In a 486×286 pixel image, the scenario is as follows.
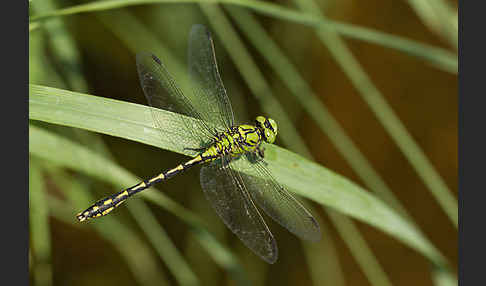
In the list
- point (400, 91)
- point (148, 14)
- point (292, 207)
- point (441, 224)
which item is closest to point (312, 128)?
point (400, 91)

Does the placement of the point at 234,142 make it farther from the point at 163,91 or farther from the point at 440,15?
the point at 440,15

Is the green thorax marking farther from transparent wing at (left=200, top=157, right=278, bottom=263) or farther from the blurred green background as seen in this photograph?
the blurred green background

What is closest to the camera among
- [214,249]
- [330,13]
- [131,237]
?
[214,249]

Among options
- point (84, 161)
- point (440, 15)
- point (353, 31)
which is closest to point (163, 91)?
point (84, 161)

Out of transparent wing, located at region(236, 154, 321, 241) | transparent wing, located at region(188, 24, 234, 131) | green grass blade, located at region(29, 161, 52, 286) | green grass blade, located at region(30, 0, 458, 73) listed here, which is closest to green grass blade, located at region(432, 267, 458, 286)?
transparent wing, located at region(236, 154, 321, 241)

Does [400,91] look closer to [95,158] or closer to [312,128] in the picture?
[312,128]

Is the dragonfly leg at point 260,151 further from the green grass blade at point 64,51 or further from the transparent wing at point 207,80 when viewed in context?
the green grass blade at point 64,51

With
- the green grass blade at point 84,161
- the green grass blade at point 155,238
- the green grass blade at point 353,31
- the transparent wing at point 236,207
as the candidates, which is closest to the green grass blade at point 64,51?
the green grass blade at point 353,31
